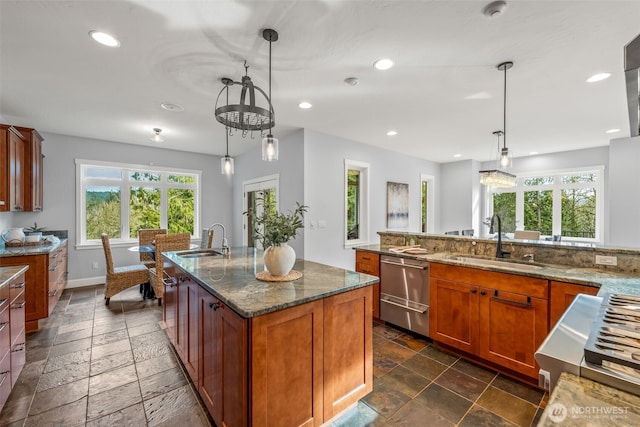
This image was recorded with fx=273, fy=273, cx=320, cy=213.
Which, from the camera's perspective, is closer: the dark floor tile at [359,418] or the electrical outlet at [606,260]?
Answer: the dark floor tile at [359,418]

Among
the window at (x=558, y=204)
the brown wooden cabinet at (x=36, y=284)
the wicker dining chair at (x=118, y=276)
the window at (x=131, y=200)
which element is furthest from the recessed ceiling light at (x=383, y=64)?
the window at (x=131, y=200)

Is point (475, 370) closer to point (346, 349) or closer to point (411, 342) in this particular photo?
point (411, 342)

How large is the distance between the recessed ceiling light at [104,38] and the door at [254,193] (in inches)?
114

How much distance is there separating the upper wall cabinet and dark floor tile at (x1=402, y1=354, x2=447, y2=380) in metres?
4.87

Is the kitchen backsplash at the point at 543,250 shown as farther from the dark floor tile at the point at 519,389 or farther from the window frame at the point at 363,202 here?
the window frame at the point at 363,202

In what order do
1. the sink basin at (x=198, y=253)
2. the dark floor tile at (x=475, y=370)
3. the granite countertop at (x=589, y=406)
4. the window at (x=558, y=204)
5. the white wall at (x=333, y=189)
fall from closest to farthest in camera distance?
the granite countertop at (x=589, y=406)
the dark floor tile at (x=475, y=370)
the sink basin at (x=198, y=253)
the white wall at (x=333, y=189)
the window at (x=558, y=204)

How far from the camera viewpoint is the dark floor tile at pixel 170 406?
6.10 ft

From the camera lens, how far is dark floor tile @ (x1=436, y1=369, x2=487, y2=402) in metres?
2.09

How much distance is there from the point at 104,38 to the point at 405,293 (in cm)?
351

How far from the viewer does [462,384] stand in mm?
2191

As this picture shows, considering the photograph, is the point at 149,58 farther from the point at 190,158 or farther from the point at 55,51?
the point at 190,158

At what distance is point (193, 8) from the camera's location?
175cm

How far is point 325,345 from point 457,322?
156 cm

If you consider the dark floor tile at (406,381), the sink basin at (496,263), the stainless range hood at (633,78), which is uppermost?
the stainless range hood at (633,78)
